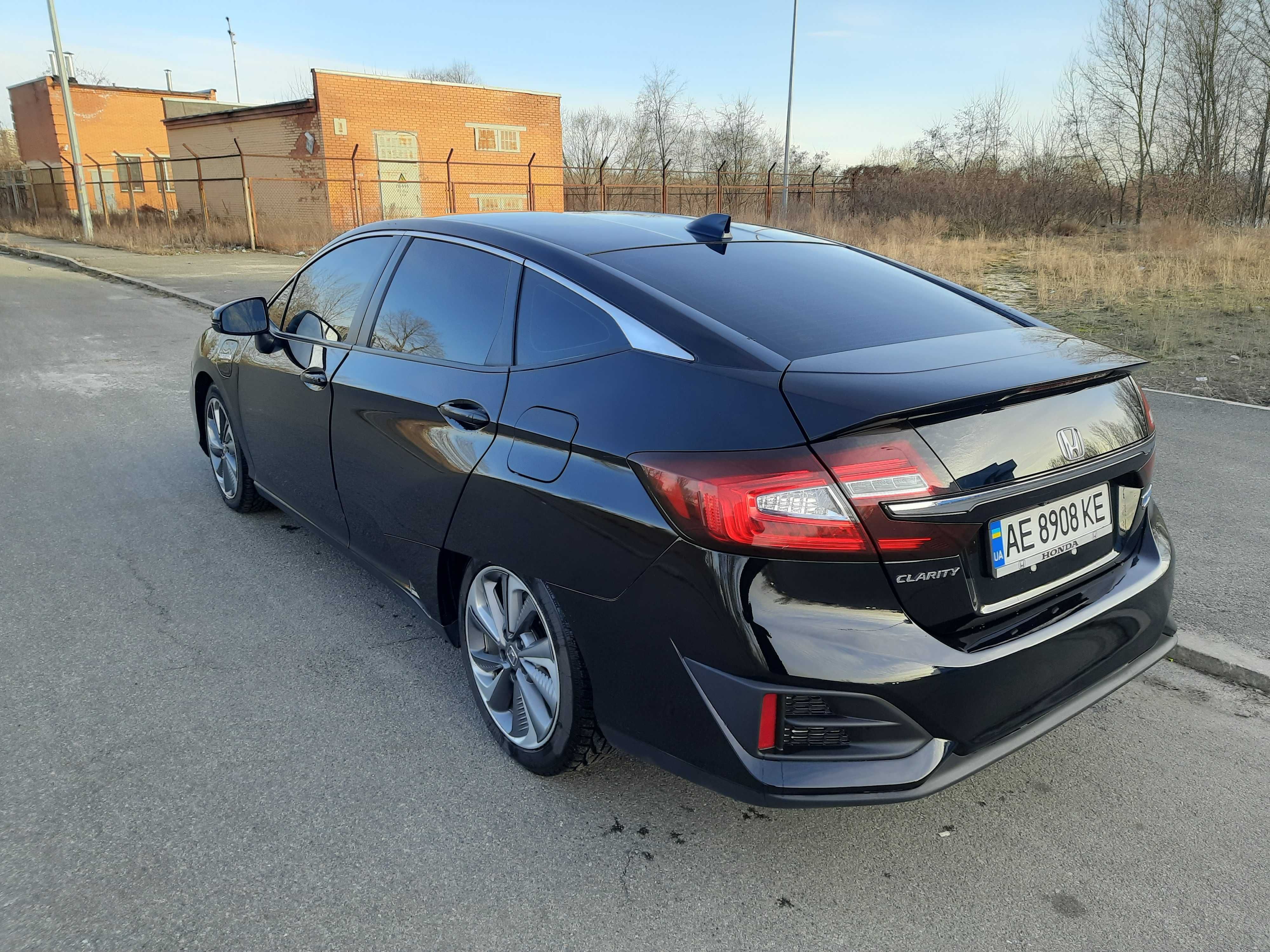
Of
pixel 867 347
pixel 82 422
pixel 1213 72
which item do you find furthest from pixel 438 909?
pixel 1213 72

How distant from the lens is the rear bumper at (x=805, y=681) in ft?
6.49

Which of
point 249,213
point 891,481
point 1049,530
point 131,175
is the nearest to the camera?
point 891,481

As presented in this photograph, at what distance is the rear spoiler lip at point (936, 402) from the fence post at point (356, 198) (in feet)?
96.7

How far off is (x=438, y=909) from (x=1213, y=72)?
36.0 m

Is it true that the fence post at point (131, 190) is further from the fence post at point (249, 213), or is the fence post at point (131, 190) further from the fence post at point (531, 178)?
the fence post at point (531, 178)

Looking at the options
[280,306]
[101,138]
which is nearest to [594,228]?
[280,306]

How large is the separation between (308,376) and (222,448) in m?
1.74

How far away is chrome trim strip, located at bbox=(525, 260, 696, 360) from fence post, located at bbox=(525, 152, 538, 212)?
865 inches

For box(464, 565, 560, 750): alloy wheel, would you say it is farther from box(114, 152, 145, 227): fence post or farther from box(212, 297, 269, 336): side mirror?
box(114, 152, 145, 227): fence post

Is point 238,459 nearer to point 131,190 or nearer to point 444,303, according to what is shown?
point 444,303

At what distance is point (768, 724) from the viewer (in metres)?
2.02

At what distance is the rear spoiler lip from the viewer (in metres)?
1.98

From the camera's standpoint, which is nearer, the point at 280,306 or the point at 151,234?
the point at 280,306

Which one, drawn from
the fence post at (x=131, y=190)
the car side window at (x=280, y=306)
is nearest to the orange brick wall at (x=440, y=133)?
the fence post at (x=131, y=190)
